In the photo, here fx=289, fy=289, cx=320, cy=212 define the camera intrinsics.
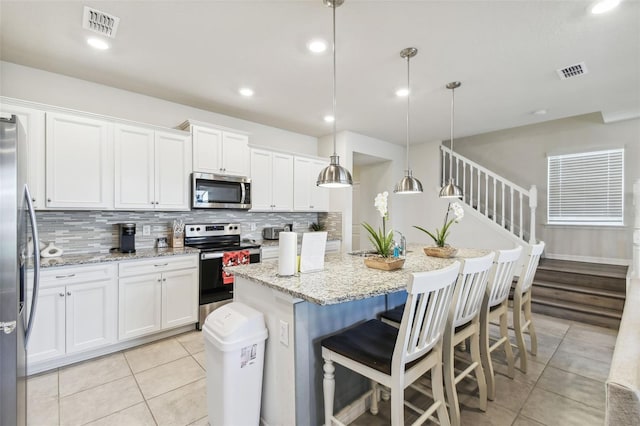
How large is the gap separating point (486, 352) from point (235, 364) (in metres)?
1.80

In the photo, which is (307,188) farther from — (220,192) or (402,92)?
(402,92)

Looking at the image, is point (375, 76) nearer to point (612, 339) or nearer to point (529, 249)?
point (529, 249)

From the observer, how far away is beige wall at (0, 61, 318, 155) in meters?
2.73

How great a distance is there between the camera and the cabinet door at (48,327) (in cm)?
233

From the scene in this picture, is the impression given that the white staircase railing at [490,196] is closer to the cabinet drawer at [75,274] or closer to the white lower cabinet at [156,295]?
the white lower cabinet at [156,295]

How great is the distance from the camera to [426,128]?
186 inches

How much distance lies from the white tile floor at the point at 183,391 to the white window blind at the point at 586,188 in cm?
257

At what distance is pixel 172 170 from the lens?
10.9ft

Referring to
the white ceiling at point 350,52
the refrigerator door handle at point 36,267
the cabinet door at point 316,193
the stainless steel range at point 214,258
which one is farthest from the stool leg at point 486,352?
the cabinet door at point 316,193

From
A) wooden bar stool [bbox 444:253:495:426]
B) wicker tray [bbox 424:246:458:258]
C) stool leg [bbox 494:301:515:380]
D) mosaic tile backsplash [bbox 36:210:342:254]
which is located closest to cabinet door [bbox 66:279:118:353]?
mosaic tile backsplash [bbox 36:210:342:254]

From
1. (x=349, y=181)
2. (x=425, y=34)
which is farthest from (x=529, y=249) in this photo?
(x=425, y=34)

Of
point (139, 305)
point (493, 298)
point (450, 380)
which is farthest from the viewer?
point (139, 305)

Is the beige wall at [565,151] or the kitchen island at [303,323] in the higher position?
the beige wall at [565,151]

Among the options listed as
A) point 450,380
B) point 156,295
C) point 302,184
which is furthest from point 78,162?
point 450,380
